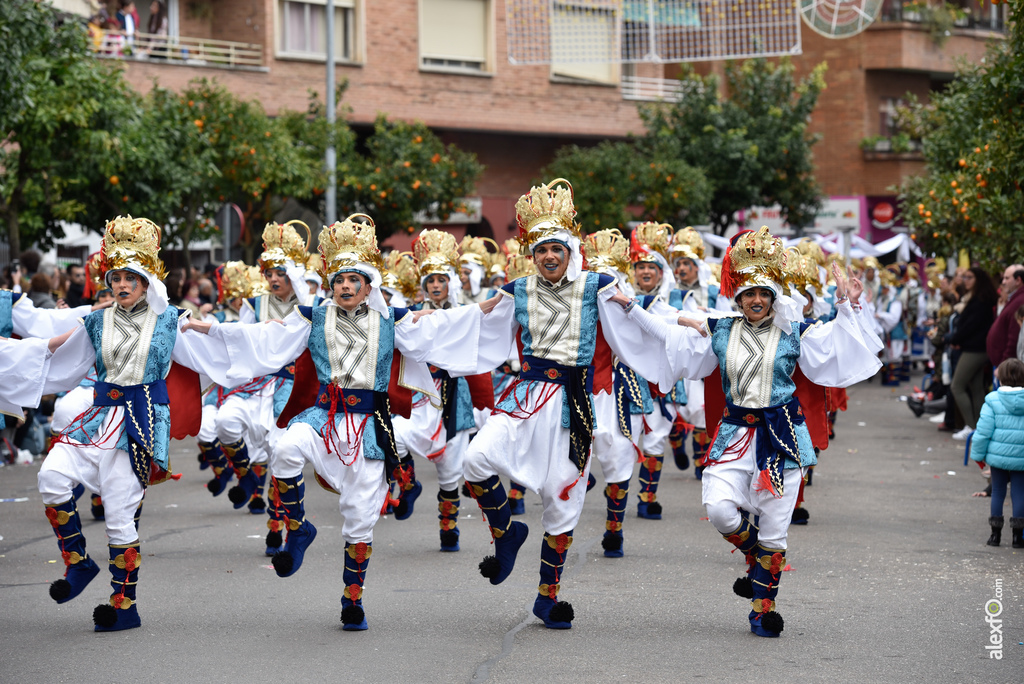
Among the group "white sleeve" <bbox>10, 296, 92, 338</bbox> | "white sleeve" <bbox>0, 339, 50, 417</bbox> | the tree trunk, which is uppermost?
the tree trunk

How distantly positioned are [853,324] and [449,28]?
24.6m

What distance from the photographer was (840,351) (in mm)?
6945

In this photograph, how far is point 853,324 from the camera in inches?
272

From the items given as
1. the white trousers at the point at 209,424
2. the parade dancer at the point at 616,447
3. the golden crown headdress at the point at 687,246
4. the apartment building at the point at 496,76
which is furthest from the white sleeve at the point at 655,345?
the apartment building at the point at 496,76

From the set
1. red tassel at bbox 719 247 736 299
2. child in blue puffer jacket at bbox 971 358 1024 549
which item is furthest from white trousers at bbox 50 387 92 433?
child in blue puffer jacket at bbox 971 358 1024 549

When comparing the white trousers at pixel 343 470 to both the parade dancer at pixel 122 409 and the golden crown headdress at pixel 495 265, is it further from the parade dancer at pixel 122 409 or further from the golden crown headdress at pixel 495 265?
the golden crown headdress at pixel 495 265

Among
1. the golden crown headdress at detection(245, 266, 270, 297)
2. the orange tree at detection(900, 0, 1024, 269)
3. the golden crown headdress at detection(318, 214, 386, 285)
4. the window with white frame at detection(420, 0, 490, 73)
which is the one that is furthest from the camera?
the window with white frame at detection(420, 0, 490, 73)

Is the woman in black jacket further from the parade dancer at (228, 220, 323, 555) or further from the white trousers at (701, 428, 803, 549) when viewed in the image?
the white trousers at (701, 428, 803, 549)

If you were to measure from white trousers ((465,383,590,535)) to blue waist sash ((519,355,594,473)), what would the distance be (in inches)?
1.5

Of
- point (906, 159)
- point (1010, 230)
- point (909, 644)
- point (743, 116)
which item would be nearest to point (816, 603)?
point (909, 644)

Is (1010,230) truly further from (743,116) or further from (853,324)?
(743,116)

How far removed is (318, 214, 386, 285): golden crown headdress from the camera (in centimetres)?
737

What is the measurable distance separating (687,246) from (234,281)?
4.15 metres

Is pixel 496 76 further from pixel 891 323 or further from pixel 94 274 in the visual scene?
pixel 94 274
